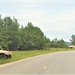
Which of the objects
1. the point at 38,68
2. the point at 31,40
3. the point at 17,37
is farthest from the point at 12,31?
the point at 38,68

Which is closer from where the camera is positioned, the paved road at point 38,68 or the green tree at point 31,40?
the paved road at point 38,68

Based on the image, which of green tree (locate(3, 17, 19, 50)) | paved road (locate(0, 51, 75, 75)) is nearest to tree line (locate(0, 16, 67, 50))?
green tree (locate(3, 17, 19, 50))

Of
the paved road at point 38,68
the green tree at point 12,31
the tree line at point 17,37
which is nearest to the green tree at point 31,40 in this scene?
the tree line at point 17,37

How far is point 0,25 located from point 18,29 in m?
14.1

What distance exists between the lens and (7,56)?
34250mm

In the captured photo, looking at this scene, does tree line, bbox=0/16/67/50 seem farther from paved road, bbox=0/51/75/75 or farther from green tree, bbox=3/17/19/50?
paved road, bbox=0/51/75/75

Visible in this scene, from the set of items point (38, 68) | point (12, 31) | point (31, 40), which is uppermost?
point (12, 31)

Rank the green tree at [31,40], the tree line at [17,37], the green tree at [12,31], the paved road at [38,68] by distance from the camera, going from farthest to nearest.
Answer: the green tree at [31,40] → the green tree at [12,31] → the tree line at [17,37] → the paved road at [38,68]

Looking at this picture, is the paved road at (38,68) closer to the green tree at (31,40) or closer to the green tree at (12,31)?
the green tree at (12,31)

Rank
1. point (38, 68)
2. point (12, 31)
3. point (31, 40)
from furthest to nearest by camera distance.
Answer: point (31, 40)
point (12, 31)
point (38, 68)

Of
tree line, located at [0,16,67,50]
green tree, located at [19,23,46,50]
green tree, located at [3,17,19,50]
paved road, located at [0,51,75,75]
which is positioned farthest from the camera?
green tree, located at [19,23,46,50]

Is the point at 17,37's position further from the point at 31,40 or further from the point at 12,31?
the point at 31,40

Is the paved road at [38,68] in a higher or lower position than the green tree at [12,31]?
lower

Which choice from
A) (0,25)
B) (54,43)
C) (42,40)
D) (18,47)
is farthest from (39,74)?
(54,43)
